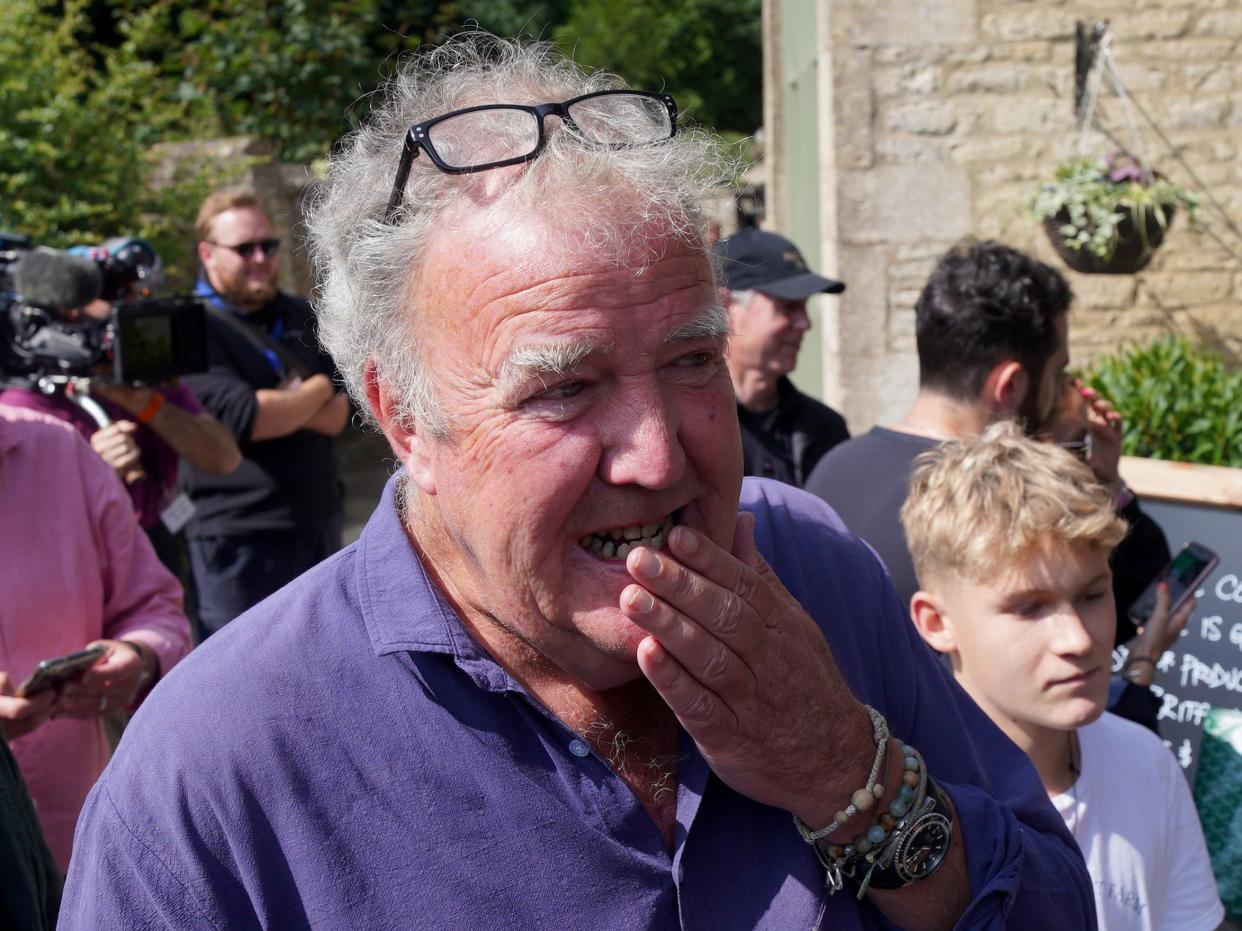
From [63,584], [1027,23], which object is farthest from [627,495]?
[1027,23]

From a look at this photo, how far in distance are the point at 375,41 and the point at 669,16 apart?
554 inches

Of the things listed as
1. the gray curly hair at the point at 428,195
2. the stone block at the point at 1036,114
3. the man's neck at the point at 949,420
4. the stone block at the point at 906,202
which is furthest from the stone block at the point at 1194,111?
the gray curly hair at the point at 428,195

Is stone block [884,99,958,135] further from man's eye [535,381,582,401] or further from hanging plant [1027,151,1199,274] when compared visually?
man's eye [535,381,582,401]

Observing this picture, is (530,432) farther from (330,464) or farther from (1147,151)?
(1147,151)

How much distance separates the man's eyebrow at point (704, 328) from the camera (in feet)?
4.62

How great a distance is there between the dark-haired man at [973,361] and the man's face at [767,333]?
105 centimetres

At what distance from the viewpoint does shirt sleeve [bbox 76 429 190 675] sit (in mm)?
2908

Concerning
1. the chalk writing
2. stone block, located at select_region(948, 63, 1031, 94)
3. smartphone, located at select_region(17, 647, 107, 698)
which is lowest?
the chalk writing

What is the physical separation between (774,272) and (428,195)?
3148 millimetres

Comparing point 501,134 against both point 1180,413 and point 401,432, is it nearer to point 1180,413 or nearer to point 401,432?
point 401,432

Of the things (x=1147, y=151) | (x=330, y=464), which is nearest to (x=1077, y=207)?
(x=1147, y=151)

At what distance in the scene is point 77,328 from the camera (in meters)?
3.72

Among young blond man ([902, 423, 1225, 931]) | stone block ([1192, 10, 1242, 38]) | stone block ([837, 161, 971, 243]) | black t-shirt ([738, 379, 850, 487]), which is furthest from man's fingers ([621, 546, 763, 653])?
stone block ([1192, 10, 1242, 38])

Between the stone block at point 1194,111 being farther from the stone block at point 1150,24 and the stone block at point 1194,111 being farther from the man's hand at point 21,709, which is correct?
the man's hand at point 21,709
